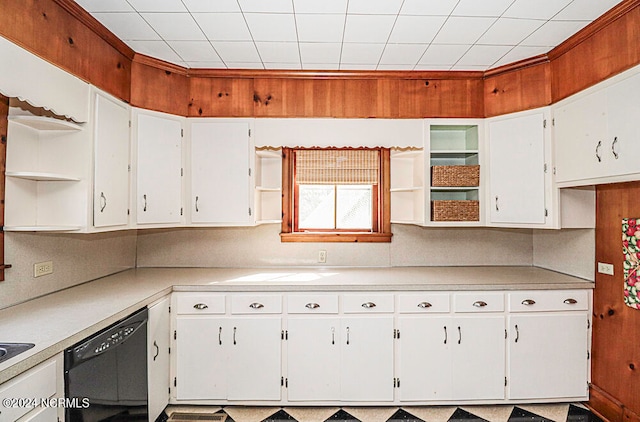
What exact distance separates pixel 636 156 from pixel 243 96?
2645 millimetres

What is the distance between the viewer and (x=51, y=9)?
1.92m

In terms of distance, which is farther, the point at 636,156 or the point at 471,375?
the point at 471,375

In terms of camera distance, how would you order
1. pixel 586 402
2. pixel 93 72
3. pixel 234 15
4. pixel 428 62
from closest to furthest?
pixel 234 15 < pixel 93 72 < pixel 586 402 < pixel 428 62

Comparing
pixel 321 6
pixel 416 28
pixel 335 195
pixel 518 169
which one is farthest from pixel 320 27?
pixel 518 169

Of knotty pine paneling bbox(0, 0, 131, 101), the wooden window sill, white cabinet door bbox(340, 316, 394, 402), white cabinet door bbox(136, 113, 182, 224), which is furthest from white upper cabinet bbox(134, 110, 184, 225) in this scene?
white cabinet door bbox(340, 316, 394, 402)

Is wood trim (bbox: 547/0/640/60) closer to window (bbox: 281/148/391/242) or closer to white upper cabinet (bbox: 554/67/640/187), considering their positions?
white upper cabinet (bbox: 554/67/640/187)

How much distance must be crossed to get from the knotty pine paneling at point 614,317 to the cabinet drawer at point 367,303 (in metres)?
1.47

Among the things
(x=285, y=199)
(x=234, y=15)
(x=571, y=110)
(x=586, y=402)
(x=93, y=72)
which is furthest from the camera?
(x=285, y=199)

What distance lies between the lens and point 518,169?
2766 mm

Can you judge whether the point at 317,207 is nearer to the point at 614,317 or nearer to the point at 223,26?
the point at 223,26

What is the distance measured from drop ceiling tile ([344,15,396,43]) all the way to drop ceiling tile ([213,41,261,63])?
0.69 meters

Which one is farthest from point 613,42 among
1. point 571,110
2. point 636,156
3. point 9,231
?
point 9,231

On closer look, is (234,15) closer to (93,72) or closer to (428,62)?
(93,72)

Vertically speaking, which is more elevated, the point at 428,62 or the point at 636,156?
the point at 428,62
